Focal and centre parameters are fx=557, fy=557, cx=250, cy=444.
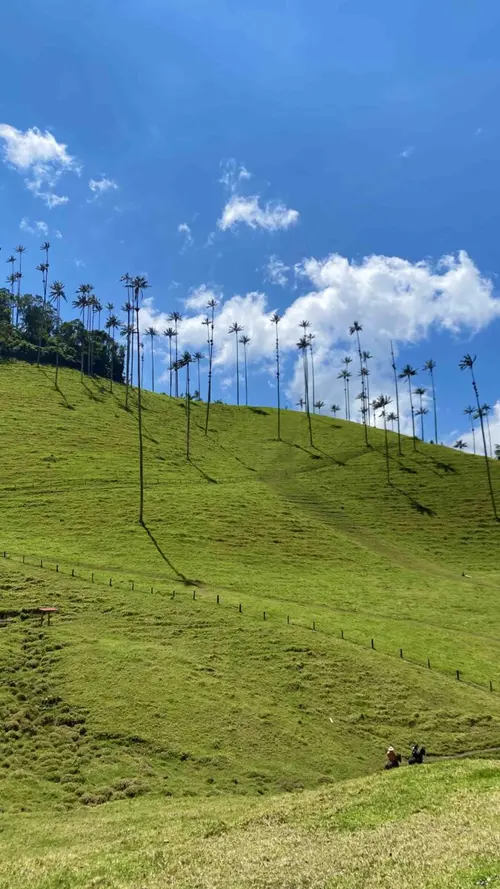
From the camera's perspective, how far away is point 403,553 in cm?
8900

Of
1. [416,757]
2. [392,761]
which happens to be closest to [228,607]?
[392,761]

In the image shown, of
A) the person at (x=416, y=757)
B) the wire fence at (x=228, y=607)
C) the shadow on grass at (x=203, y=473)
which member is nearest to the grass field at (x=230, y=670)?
the wire fence at (x=228, y=607)

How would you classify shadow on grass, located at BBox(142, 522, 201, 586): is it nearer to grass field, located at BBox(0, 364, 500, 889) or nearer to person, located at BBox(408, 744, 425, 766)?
grass field, located at BBox(0, 364, 500, 889)

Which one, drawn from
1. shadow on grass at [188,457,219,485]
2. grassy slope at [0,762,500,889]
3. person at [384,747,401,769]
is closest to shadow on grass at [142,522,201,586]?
shadow on grass at [188,457,219,485]

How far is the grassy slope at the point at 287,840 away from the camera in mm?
17453

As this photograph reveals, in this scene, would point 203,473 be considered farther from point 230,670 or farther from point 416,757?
point 416,757

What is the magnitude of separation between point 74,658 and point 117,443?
8710 cm

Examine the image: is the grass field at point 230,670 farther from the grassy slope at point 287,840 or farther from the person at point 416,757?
the person at point 416,757

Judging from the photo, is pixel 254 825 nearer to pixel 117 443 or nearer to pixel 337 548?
pixel 337 548

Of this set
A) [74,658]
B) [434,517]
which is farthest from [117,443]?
[74,658]

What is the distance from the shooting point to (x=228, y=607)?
188ft

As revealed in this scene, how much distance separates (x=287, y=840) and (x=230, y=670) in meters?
22.7

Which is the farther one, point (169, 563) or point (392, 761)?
point (169, 563)

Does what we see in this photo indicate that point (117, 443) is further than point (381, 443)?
No
